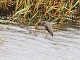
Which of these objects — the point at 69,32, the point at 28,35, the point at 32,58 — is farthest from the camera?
the point at 69,32

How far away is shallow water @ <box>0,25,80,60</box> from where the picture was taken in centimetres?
341

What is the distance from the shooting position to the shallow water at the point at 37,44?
134 inches

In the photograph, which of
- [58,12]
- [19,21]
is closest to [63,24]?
[58,12]

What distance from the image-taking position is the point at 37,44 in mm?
3949

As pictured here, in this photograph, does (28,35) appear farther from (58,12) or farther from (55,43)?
(58,12)

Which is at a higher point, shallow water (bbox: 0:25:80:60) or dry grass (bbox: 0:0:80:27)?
dry grass (bbox: 0:0:80:27)

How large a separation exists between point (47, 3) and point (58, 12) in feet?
0.85

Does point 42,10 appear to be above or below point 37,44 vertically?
above

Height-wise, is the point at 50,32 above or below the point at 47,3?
below

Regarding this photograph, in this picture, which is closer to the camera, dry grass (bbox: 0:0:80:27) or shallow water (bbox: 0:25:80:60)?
shallow water (bbox: 0:25:80:60)

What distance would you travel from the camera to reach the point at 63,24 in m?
5.23

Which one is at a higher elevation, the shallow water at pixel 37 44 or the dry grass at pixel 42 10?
the dry grass at pixel 42 10

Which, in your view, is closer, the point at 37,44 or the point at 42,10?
the point at 37,44

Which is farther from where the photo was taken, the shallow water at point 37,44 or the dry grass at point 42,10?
the dry grass at point 42,10
